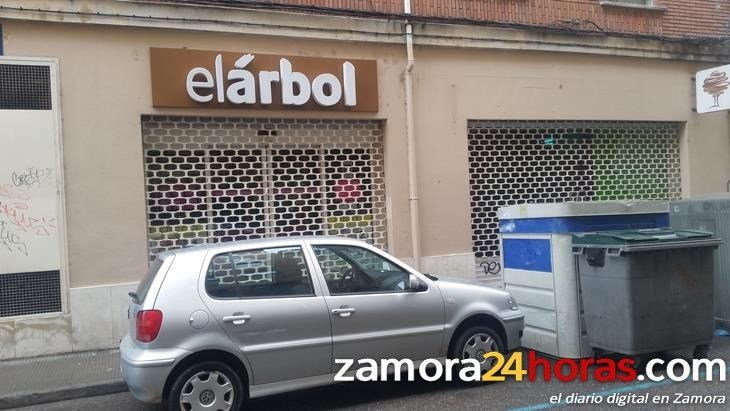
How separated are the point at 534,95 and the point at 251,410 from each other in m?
7.32

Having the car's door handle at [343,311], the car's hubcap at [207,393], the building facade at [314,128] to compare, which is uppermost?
the building facade at [314,128]

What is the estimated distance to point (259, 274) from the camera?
5.43 m

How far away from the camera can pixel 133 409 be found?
589cm

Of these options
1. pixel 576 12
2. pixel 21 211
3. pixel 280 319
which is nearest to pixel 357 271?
pixel 280 319

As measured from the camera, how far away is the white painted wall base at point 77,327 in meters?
7.65

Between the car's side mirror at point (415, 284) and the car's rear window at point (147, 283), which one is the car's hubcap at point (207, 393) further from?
the car's side mirror at point (415, 284)

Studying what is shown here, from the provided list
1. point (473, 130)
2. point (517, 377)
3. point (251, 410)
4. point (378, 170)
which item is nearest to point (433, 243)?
point (378, 170)

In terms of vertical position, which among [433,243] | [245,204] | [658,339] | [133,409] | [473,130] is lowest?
[133,409]

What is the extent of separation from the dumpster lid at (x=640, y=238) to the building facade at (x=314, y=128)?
3.65 meters

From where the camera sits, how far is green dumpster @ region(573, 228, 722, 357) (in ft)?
19.9

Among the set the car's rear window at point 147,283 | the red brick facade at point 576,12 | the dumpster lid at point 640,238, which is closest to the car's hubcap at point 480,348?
the dumpster lid at point 640,238

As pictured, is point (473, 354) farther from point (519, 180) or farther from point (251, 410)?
point (519, 180)

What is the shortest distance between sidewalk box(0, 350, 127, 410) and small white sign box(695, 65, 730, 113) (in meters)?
10.5

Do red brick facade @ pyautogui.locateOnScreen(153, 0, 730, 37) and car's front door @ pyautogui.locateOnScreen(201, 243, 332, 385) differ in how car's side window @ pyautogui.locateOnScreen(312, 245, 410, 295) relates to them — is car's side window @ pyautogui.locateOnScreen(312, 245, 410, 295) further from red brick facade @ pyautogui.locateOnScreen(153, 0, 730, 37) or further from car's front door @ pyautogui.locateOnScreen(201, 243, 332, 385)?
red brick facade @ pyautogui.locateOnScreen(153, 0, 730, 37)
